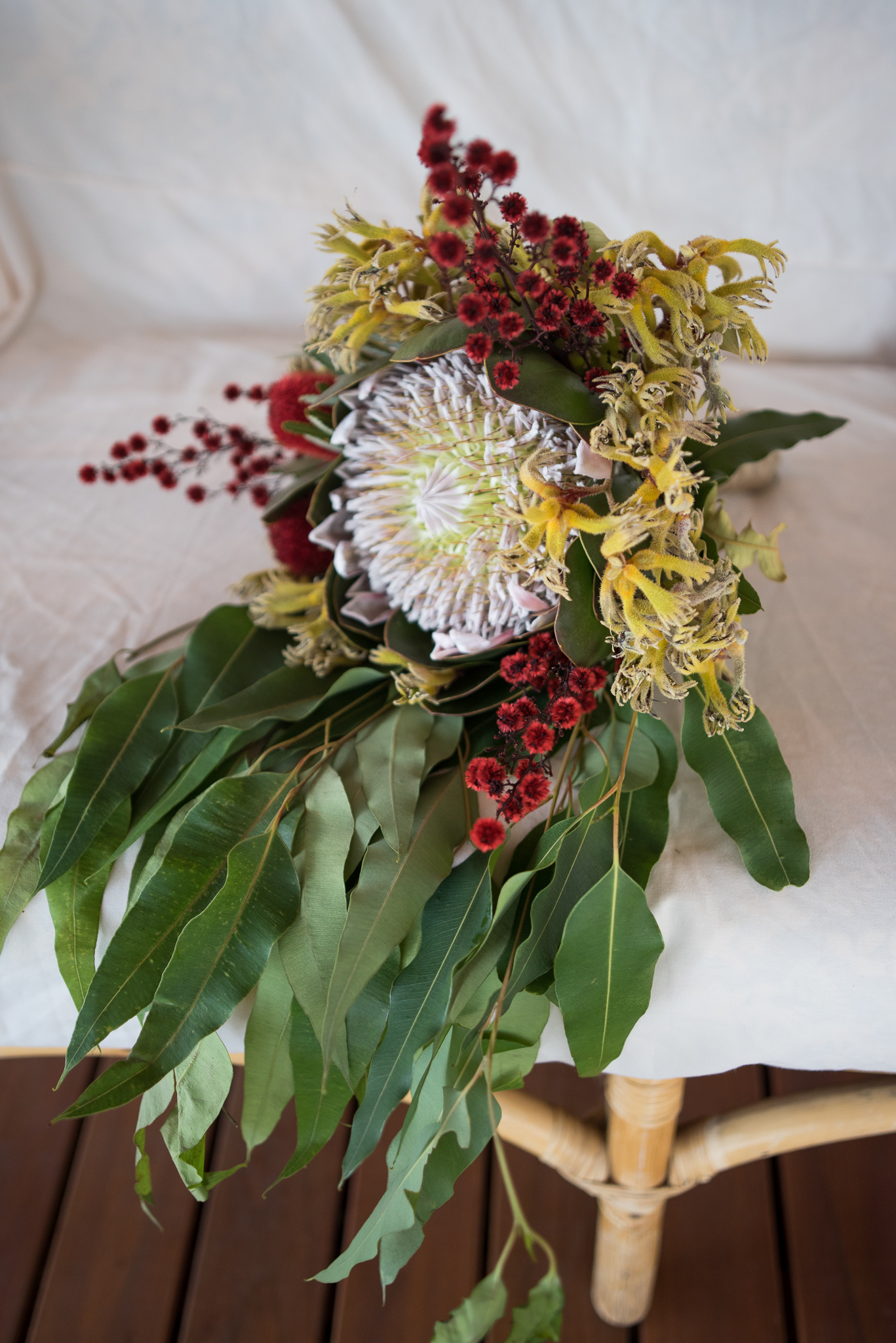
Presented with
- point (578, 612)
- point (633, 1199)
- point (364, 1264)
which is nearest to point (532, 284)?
point (578, 612)

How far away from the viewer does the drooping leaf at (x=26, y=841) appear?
1.60ft

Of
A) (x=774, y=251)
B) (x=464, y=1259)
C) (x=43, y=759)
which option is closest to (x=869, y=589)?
(x=774, y=251)

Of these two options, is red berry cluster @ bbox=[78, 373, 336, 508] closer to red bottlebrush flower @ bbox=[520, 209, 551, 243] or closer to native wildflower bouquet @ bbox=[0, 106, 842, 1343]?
native wildflower bouquet @ bbox=[0, 106, 842, 1343]

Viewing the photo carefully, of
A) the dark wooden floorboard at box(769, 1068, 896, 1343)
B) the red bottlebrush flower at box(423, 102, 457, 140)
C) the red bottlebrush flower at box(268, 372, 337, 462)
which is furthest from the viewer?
the dark wooden floorboard at box(769, 1068, 896, 1343)

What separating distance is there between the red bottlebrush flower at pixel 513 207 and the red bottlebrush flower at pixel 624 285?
50mm

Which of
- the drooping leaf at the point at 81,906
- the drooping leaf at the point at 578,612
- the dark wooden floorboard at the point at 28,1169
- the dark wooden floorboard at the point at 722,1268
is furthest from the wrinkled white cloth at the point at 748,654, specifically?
the dark wooden floorboard at the point at 28,1169

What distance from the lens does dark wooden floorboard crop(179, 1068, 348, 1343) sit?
782mm

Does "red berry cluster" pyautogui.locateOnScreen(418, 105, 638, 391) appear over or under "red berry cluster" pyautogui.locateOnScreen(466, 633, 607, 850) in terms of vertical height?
over

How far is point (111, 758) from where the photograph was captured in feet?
1.70

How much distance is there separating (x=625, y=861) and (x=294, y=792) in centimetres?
17

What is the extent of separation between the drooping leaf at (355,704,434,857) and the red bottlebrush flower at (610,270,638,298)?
24 centimetres

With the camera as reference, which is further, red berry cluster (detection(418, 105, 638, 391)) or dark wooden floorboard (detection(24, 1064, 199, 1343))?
dark wooden floorboard (detection(24, 1064, 199, 1343))

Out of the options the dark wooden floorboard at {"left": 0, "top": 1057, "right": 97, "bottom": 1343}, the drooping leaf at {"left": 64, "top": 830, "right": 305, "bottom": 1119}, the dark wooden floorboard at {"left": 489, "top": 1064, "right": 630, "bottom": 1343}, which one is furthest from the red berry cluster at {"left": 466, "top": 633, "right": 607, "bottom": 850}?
the dark wooden floorboard at {"left": 0, "top": 1057, "right": 97, "bottom": 1343}

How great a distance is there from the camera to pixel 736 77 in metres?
0.89
